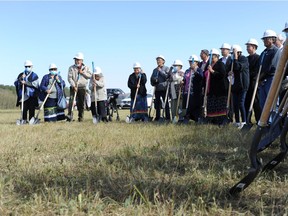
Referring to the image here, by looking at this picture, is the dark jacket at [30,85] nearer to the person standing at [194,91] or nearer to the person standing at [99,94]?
the person standing at [99,94]

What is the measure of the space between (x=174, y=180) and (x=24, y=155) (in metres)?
2.24

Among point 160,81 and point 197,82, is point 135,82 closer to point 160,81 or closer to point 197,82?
point 160,81

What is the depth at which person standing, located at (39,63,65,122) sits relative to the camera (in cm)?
1080

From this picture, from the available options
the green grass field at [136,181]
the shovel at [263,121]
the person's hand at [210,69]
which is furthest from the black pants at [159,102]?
the shovel at [263,121]

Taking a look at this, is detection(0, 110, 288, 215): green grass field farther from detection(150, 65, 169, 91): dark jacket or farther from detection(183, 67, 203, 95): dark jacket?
detection(150, 65, 169, 91): dark jacket

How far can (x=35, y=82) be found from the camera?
36.2 ft

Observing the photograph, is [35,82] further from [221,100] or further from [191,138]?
[191,138]

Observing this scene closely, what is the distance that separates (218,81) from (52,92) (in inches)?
199

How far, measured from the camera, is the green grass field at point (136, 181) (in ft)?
8.36

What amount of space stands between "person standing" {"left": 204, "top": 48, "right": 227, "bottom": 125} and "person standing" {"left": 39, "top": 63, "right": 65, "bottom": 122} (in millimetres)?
4605

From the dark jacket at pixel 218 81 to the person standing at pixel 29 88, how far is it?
5438 millimetres

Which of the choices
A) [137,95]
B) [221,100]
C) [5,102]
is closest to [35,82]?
[137,95]

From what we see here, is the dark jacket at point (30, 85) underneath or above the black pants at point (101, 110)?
above

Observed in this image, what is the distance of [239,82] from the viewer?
827 centimetres
